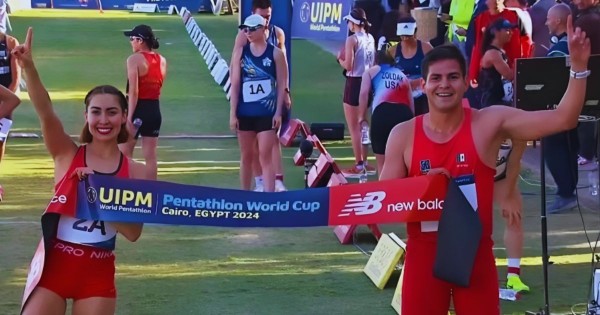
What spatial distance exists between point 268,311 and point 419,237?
2813 millimetres

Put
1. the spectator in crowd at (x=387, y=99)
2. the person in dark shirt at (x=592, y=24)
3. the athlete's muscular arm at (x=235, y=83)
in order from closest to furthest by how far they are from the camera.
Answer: the spectator in crowd at (x=387, y=99) → the person in dark shirt at (x=592, y=24) → the athlete's muscular arm at (x=235, y=83)

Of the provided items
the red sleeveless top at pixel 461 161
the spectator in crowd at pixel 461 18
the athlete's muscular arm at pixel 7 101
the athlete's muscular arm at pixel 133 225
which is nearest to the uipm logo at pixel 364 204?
the red sleeveless top at pixel 461 161

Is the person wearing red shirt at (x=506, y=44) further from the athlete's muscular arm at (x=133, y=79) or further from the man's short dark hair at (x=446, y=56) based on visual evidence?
the man's short dark hair at (x=446, y=56)

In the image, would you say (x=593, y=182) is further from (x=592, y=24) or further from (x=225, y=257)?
(x=225, y=257)

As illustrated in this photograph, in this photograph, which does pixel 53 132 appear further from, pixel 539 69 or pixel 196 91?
pixel 196 91

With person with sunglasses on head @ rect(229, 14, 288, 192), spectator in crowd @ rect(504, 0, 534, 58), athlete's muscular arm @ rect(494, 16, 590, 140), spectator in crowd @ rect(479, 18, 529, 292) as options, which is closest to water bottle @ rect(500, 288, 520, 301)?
spectator in crowd @ rect(479, 18, 529, 292)

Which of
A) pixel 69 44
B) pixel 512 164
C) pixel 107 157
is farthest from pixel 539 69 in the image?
pixel 69 44

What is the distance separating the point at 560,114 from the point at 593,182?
304 inches

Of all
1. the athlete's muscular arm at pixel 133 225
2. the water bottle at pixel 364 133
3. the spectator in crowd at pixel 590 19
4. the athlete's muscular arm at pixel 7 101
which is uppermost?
the spectator in crowd at pixel 590 19

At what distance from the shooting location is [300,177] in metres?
13.2

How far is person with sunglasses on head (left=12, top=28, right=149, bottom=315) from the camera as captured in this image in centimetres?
523

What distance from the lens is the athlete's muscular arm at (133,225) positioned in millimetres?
5438

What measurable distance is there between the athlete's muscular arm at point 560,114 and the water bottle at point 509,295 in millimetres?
3120

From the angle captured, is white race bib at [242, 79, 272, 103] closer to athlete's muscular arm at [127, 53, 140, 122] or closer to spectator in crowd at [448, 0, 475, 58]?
athlete's muscular arm at [127, 53, 140, 122]
